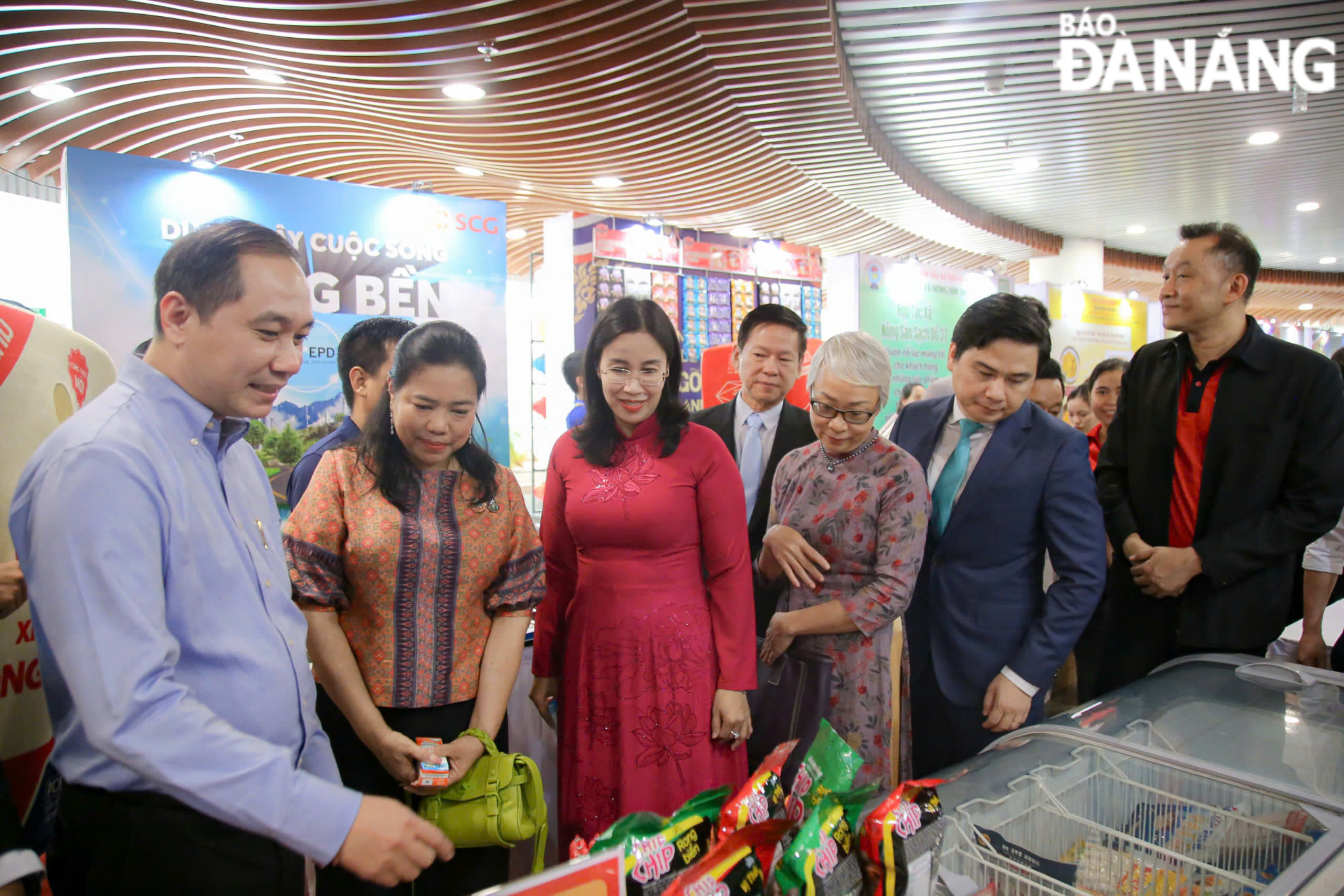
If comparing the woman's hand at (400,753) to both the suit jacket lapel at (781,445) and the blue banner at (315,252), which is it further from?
the blue banner at (315,252)

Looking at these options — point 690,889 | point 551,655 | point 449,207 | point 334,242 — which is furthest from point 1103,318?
point 690,889

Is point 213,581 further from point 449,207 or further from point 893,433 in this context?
point 449,207

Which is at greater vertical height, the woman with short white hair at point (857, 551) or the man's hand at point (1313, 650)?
the woman with short white hair at point (857, 551)

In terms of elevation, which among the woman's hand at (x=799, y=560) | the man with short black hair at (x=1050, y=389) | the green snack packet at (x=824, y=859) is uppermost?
the man with short black hair at (x=1050, y=389)

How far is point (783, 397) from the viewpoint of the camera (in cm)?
286

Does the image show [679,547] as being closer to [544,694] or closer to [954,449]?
[544,694]

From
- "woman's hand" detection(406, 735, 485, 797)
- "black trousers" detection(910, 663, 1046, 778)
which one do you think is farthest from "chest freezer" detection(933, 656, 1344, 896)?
"woman's hand" detection(406, 735, 485, 797)

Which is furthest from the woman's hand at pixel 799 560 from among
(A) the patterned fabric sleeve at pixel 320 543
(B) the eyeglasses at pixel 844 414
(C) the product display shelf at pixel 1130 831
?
(A) the patterned fabric sleeve at pixel 320 543

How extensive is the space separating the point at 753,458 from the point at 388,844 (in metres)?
1.97

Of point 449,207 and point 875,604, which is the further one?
point 449,207

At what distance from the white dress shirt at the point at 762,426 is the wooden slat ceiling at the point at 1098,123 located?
132 inches

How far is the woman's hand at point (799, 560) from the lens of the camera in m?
1.95

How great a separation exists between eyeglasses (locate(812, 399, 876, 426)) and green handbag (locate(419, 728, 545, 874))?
1.05 metres

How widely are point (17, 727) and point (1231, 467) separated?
105 inches
